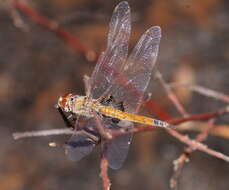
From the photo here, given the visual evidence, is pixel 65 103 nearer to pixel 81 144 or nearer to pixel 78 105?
pixel 78 105

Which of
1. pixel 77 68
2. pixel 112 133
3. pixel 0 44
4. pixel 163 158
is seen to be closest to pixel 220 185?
pixel 163 158

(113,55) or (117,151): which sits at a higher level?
(113,55)

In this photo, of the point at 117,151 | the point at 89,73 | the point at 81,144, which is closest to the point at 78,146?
the point at 81,144

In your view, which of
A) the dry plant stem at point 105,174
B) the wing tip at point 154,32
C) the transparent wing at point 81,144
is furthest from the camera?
the wing tip at point 154,32

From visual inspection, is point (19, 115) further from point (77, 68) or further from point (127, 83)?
point (127, 83)

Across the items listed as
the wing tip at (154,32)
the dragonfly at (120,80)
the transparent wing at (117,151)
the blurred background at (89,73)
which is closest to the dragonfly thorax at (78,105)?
the dragonfly at (120,80)

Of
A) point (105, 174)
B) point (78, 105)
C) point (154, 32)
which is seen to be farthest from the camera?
point (78, 105)

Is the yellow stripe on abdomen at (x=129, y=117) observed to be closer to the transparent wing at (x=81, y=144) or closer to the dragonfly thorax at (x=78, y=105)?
the dragonfly thorax at (x=78, y=105)

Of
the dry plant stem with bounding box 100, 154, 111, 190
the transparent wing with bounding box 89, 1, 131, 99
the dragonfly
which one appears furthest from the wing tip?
the dry plant stem with bounding box 100, 154, 111, 190
